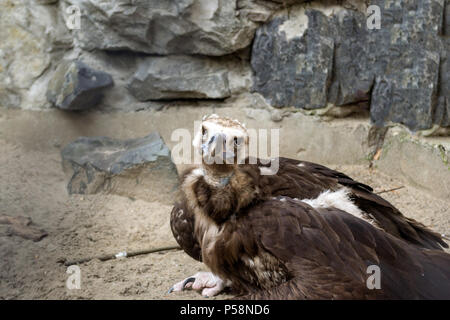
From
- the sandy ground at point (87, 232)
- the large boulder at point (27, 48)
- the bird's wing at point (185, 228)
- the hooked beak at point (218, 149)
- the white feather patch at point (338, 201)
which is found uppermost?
the large boulder at point (27, 48)

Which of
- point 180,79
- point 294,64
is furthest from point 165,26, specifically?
point 294,64

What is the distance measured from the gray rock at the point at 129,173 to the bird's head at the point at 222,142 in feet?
4.03

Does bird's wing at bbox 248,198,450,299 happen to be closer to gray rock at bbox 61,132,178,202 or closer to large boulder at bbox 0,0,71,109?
gray rock at bbox 61,132,178,202

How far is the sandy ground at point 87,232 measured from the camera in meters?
2.45

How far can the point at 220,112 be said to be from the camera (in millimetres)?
3900

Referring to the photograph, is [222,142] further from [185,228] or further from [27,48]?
[27,48]

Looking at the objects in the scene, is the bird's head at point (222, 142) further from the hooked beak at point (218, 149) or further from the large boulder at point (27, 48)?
the large boulder at point (27, 48)

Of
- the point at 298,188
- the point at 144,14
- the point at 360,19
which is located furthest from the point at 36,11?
the point at 298,188

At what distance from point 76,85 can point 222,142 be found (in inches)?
78.6

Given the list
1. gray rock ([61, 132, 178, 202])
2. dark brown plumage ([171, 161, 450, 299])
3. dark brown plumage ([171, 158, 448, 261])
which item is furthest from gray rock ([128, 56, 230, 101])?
dark brown plumage ([171, 161, 450, 299])

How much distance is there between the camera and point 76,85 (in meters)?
3.68

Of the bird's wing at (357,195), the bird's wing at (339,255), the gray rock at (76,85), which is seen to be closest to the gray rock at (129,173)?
the gray rock at (76,85)

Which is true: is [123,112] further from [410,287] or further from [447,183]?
[410,287]

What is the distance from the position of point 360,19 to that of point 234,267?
2170 mm
